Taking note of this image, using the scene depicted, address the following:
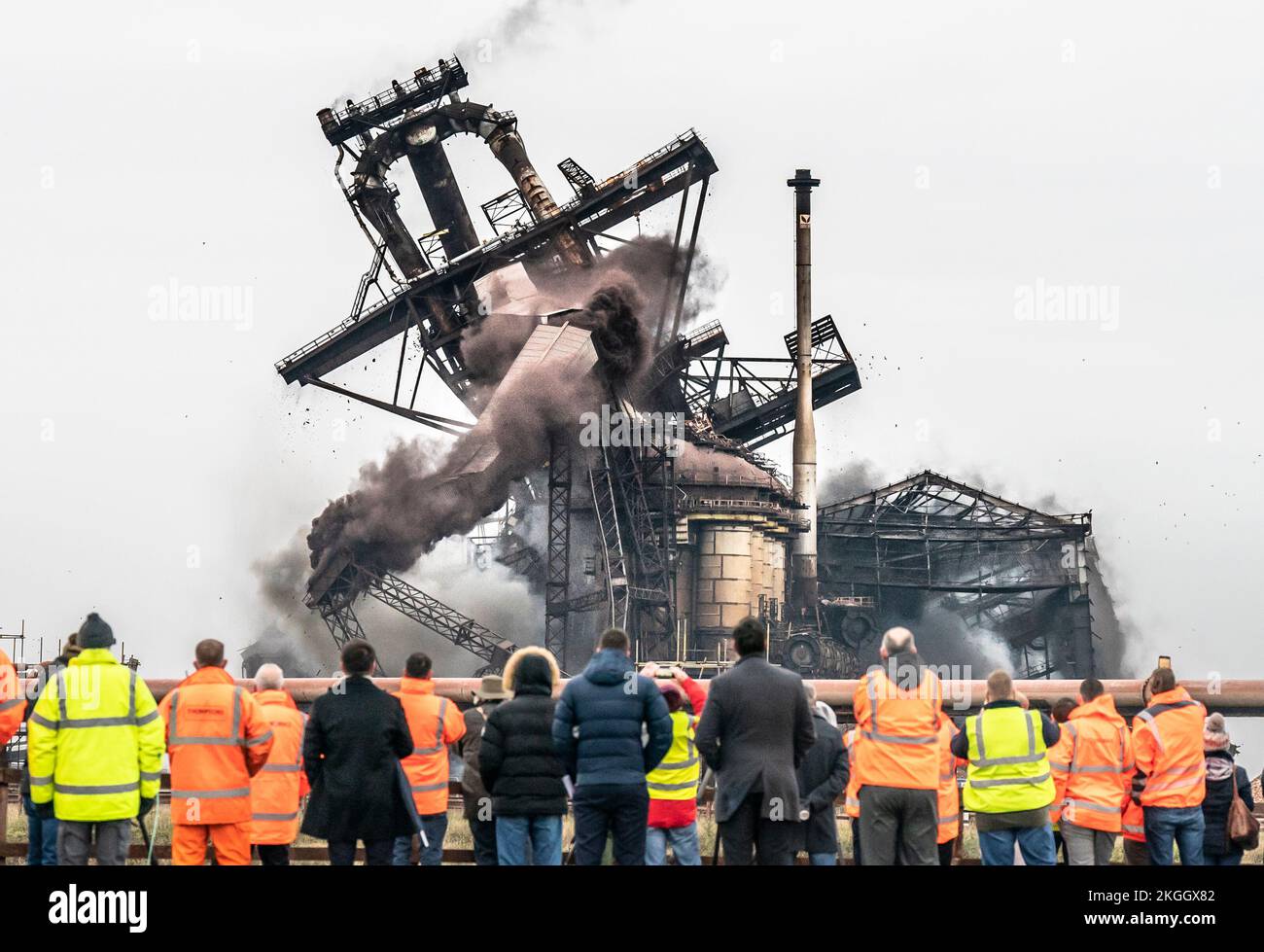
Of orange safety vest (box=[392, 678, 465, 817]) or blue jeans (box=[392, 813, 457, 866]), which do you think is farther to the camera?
blue jeans (box=[392, 813, 457, 866])

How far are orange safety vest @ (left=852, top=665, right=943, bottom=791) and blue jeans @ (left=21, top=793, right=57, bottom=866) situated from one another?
5.20m

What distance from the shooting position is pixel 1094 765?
11.4 meters

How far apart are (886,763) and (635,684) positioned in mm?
1757

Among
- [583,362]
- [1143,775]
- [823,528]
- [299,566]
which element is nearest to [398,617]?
[299,566]

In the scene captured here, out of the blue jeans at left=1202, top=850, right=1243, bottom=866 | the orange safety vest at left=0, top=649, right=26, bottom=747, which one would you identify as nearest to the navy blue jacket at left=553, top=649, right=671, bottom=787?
the orange safety vest at left=0, top=649, right=26, bottom=747

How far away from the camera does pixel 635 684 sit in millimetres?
10039

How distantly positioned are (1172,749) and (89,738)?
7142 mm

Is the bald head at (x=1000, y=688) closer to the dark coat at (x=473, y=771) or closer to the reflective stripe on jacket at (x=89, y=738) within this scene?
the dark coat at (x=473, y=771)

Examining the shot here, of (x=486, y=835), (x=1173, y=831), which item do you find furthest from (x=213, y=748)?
(x=1173, y=831)

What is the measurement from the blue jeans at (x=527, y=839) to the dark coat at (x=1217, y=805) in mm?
4896

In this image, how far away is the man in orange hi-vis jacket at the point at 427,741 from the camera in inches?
437

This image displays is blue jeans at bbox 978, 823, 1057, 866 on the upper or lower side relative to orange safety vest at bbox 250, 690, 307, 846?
lower

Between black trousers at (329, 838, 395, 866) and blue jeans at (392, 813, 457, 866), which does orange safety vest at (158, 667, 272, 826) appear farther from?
blue jeans at (392, 813, 457, 866)

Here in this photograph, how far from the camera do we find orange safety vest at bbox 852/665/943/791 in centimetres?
1048
